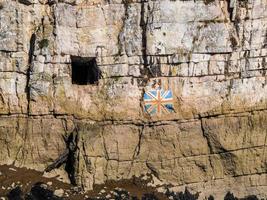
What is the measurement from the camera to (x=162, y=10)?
31.1m

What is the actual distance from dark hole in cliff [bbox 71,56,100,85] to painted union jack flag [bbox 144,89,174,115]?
93.9 inches

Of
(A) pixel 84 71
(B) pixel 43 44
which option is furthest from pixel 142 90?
(B) pixel 43 44

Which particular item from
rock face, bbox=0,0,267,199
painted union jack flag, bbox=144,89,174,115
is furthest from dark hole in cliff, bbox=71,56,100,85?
painted union jack flag, bbox=144,89,174,115

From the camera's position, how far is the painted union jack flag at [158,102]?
31.0 m

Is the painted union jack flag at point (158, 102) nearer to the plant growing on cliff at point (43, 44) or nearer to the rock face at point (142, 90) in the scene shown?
the rock face at point (142, 90)

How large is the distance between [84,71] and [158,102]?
12.8 ft

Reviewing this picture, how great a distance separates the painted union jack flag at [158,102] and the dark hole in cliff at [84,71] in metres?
2.38

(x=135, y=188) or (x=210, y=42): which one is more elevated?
(x=210, y=42)

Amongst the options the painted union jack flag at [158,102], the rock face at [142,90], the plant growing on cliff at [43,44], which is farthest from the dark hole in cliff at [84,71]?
the painted union jack flag at [158,102]

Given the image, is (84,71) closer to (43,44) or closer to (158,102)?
(43,44)

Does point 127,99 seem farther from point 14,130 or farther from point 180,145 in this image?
point 14,130

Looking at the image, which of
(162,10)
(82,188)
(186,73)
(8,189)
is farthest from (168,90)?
(8,189)

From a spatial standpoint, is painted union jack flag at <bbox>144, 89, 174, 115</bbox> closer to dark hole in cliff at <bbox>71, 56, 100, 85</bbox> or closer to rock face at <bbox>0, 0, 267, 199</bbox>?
rock face at <bbox>0, 0, 267, 199</bbox>

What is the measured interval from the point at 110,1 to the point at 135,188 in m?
8.12
